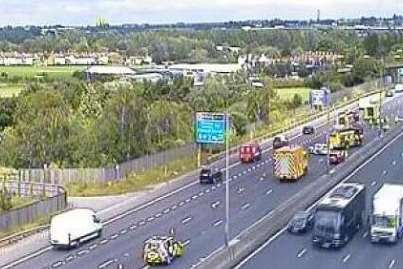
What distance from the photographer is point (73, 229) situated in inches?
2128

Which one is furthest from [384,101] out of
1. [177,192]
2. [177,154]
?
[177,192]

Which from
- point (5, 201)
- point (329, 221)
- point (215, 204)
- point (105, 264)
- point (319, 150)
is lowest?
point (319, 150)

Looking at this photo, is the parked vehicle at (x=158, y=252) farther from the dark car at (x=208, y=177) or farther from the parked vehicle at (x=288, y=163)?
the parked vehicle at (x=288, y=163)

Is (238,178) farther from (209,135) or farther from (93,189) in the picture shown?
(209,135)

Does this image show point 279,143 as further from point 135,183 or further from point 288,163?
point 135,183

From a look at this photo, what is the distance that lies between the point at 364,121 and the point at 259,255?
255 feet

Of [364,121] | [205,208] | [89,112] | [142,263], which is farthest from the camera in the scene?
[364,121]

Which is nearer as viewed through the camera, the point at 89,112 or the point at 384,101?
the point at 89,112

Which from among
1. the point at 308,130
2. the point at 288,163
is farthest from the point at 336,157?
the point at 308,130

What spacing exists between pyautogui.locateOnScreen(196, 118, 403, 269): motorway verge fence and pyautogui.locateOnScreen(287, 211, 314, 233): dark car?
99 cm

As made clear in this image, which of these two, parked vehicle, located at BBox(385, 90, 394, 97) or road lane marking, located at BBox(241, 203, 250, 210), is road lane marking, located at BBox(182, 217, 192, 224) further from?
parked vehicle, located at BBox(385, 90, 394, 97)

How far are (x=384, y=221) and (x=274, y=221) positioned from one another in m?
7.12

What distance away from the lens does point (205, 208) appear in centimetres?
6575

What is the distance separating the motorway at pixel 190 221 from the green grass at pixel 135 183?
156 inches
